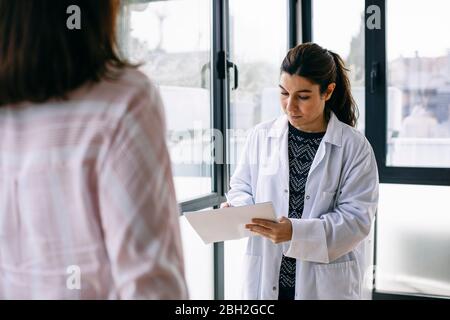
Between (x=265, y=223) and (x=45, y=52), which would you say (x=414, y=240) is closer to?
(x=265, y=223)

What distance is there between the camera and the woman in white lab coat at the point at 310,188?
5.11ft

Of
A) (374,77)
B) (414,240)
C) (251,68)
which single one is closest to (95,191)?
(251,68)

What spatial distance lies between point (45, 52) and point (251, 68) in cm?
229

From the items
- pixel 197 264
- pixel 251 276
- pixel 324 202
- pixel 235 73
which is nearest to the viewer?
pixel 324 202

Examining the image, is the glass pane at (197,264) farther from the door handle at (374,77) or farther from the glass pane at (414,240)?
the door handle at (374,77)

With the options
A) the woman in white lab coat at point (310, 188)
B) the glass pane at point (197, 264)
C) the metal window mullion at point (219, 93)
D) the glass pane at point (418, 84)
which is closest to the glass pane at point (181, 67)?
the metal window mullion at point (219, 93)

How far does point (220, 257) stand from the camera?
8.64 feet

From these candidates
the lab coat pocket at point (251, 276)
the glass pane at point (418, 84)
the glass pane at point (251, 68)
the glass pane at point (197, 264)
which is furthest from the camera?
the glass pane at point (418, 84)

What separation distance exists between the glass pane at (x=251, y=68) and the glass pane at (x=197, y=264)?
17 cm

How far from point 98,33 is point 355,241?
1110 mm

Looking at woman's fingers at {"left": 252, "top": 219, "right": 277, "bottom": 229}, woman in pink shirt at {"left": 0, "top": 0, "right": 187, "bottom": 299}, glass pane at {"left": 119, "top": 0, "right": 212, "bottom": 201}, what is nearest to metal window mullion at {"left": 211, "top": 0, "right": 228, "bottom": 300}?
glass pane at {"left": 119, "top": 0, "right": 212, "bottom": 201}

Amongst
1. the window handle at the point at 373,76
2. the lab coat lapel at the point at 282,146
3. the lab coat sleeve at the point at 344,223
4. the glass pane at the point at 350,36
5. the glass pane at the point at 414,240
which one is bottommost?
the glass pane at the point at 414,240

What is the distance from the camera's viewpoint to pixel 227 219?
147cm

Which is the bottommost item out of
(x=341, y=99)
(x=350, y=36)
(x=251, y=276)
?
(x=251, y=276)
